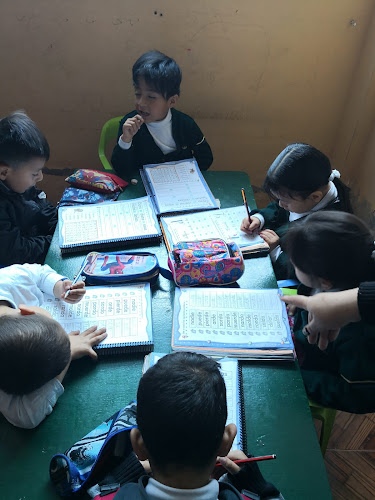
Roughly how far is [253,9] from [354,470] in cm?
231

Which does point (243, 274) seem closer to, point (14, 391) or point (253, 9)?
point (14, 391)

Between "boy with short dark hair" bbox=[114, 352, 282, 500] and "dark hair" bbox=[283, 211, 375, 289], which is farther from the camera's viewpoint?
"dark hair" bbox=[283, 211, 375, 289]

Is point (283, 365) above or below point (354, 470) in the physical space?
above

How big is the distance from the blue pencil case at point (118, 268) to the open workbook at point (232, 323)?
0.43 ft

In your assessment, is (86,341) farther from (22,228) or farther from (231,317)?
(22,228)

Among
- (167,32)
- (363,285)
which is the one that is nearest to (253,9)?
(167,32)

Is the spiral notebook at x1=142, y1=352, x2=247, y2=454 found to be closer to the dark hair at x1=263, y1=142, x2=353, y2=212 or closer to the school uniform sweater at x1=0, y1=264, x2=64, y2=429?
the school uniform sweater at x1=0, y1=264, x2=64, y2=429

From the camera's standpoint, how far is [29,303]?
1416mm

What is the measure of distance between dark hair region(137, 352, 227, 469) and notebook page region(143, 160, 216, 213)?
1063mm

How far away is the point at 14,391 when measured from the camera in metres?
1.08

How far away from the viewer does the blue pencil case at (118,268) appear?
1.47m

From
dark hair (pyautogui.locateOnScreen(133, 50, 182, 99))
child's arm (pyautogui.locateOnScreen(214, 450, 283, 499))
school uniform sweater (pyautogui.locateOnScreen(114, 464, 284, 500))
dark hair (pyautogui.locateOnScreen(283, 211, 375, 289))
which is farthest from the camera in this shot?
dark hair (pyautogui.locateOnScreen(133, 50, 182, 99))

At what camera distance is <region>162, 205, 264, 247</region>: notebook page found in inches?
66.9

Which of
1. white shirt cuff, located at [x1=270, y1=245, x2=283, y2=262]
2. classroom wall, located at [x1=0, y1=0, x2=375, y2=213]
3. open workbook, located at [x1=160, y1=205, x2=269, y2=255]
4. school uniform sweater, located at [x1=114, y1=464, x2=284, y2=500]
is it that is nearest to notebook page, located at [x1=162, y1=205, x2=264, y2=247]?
open workbook, located at [x1=160, y1=205, x2=269, y2=255]
